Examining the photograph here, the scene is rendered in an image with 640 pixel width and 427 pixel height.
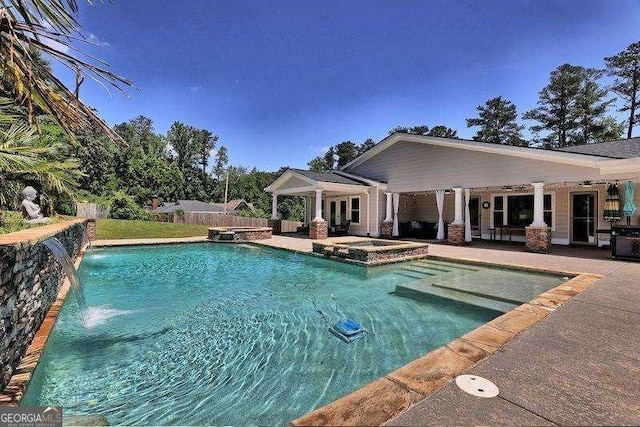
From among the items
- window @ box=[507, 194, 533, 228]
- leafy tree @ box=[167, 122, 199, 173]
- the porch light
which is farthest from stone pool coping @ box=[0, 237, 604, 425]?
leafy tree @ box=[167, 122, 199, 173]

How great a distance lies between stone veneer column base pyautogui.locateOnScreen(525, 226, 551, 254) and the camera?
38.3ft

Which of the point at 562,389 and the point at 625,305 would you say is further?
the point at 625,305

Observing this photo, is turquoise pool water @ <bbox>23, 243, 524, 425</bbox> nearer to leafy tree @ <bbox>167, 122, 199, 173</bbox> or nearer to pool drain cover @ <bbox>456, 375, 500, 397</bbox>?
pool drain cover @ <bbox>456, 375, 500, 397</bbox>

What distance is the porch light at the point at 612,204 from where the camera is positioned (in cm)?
1148

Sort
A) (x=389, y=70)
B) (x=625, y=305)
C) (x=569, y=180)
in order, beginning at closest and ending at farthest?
(x=625, y=305), (x=569, y=180), (x=389, y=70)

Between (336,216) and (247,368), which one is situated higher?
(336,216)

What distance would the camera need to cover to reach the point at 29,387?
340 centimetres

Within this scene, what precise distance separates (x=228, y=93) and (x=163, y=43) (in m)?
9.10

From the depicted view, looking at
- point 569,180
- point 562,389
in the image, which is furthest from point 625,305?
point 569,180

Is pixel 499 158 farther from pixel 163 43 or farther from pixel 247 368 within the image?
pixel 163 43

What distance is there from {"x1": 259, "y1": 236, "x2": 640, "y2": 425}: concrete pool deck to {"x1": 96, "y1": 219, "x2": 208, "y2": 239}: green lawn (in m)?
20.9

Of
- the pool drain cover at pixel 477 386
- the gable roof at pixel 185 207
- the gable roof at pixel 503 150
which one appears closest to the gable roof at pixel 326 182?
the gable roof at pixel 503 150

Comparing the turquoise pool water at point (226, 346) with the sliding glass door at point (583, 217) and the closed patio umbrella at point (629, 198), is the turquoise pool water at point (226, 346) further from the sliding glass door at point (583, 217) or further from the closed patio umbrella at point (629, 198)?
the sliding glass door at point (583, 217)

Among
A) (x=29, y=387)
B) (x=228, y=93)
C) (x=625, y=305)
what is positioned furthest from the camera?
(x=228, y=93)
